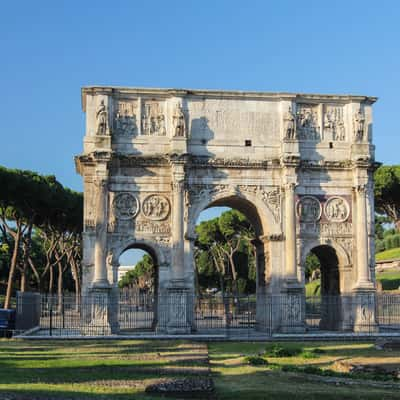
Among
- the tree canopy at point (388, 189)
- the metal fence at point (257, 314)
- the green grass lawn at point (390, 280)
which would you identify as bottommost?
the metal fence at point (257, 314)

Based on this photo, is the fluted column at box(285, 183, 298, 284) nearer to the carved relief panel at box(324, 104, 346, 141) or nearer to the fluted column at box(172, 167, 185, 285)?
the carved relief panel at box(324, 104, 346, 141)

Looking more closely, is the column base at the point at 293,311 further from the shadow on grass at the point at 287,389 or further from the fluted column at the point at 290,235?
the shadow on grass at the point at 287,389

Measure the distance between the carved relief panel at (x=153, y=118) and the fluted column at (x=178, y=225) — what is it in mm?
2040

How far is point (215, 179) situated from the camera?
27.0m

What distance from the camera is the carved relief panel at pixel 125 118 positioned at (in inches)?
1063

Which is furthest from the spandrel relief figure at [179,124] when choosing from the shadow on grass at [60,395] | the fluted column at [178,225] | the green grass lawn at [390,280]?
the green grass lawn at [390,280]

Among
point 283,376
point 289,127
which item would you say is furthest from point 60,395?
point 289,127

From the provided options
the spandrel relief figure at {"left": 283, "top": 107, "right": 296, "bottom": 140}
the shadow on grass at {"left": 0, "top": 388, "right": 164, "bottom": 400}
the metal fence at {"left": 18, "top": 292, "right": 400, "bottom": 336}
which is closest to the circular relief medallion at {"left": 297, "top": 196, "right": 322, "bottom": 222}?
the spandrel relief figure at {"left": 283, "top": 107, "right": 296, "bottom": 140}

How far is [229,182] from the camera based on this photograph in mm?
27016

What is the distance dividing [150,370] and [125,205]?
43.9 feet

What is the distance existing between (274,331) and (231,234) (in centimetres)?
2542

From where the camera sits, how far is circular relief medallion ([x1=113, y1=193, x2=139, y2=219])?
2662 centimetres

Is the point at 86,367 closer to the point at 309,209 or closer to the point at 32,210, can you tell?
the point at 309,209

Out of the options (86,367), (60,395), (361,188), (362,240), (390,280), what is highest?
(361,188)
